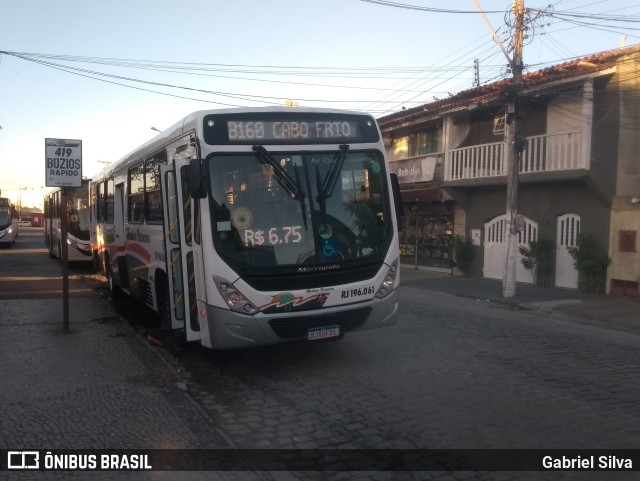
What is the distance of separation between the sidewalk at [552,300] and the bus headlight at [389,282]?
6.60m

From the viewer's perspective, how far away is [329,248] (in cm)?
678

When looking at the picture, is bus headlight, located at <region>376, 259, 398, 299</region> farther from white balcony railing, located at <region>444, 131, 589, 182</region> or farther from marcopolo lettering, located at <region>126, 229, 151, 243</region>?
white balcony railing, located at <region>444, 131, 589, 182</region>

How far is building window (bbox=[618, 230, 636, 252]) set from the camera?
1512 cm

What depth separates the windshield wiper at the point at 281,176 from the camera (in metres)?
6.67

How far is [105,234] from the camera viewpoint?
1390 cm

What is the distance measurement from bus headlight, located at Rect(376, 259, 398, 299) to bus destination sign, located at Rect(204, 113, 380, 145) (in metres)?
1.62

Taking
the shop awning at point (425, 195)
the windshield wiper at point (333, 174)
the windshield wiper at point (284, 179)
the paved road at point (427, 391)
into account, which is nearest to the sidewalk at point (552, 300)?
the paved road at point (427, 391)

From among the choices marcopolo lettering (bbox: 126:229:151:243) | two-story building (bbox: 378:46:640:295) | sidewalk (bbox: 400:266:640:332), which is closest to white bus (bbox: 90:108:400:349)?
marcopolo lettering (bbox: 126:229:151:243)

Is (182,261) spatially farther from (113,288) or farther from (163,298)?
(113,288)

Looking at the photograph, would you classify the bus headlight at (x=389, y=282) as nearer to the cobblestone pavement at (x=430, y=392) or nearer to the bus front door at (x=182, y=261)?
the cobblestone pavement at (x=430, y=392)

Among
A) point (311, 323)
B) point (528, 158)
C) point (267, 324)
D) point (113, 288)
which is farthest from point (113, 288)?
point (528, 158)

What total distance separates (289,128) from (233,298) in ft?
7.03

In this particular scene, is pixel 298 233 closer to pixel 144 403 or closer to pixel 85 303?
pixel 144 403

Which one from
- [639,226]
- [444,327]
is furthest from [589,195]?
[444,327]
